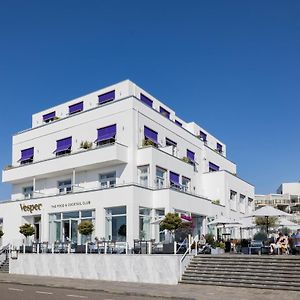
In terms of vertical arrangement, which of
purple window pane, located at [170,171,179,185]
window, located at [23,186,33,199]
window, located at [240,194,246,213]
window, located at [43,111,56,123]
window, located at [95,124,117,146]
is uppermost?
window, located at [43,111,56,123]

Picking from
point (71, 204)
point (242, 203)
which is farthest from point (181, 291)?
point (242, 203)

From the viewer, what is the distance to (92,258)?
27.2m

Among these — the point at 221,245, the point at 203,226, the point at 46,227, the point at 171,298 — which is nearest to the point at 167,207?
the point at 221,245

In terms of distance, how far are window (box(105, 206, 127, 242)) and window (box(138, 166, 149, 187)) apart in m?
3.11

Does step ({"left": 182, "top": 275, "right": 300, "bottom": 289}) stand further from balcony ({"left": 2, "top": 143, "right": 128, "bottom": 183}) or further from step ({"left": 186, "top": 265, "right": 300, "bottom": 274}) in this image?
balcony ({"left": 2, "top": 143, "right": 128, "bottom": 183})

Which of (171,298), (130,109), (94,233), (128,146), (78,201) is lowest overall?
(171,298)

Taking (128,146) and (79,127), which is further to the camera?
(79,127)

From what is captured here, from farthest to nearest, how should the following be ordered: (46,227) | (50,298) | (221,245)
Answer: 1. (46,227)
2. (221,245)
3. (50,298)

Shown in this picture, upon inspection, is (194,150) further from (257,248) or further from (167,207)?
(257,248)

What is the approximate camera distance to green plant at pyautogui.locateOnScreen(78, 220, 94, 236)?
3173cm

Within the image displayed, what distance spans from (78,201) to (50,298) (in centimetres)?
1714

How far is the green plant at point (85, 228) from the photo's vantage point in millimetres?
31734

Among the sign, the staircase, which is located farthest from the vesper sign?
the staircase

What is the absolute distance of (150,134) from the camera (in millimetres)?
36812
